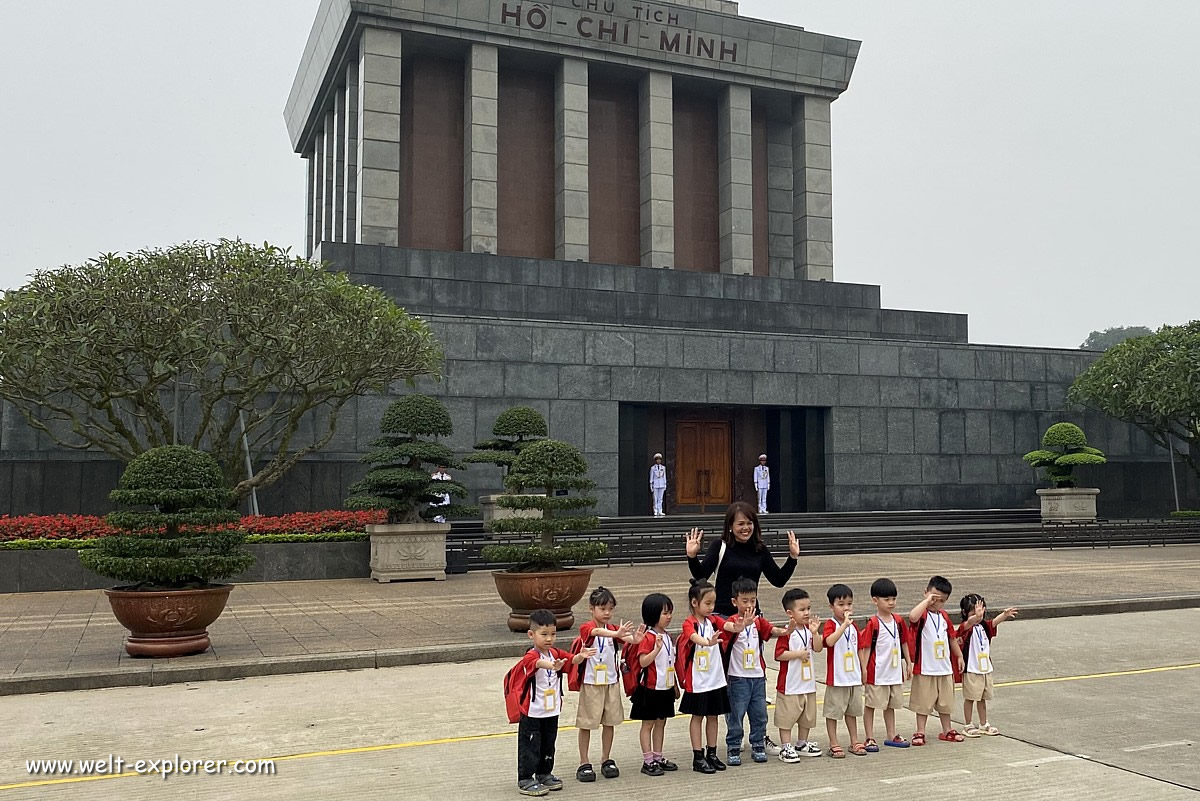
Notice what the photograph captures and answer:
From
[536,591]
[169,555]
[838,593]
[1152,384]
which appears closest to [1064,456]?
[1152,384]

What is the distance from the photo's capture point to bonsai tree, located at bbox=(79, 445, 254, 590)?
1044 cm

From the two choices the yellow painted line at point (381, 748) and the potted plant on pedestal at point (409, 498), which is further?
the potted plant on pedestal at point (409, 498)

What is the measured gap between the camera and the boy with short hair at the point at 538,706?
239 inches

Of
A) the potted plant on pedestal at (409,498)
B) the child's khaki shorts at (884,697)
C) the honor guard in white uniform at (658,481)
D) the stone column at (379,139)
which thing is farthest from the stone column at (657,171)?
the child's khaki shorts at (884,697)

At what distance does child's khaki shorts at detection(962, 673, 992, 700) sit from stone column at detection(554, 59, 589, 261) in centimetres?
2674

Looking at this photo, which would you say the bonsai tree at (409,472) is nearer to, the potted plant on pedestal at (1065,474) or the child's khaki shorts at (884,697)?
the child's khaki shorts at (884,697)

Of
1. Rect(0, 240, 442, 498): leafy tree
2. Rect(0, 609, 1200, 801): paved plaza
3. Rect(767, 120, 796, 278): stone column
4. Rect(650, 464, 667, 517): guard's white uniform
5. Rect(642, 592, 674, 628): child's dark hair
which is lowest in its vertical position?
Rect(0, 609, 1200, 801): paved plaza

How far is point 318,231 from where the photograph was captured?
1754 inches

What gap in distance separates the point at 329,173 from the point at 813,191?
1825 cm

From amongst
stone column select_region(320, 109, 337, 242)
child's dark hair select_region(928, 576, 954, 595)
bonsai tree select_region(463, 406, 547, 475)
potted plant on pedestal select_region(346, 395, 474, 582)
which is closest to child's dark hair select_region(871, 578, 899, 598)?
child's dark hair select_region(928, 576, 954, 595)

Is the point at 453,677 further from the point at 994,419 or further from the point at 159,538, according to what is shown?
the point at 994,419

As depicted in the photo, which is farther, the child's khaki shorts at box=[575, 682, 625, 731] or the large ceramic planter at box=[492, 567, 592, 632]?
the large ceramic planter at box=[492, 567, 592, 632]

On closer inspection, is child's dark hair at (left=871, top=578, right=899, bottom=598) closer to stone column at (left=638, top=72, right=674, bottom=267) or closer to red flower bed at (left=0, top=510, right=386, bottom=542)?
red flower bed at (left=0, top=510, right=386, bottom=542)

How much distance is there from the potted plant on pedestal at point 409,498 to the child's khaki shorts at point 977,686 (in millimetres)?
11844
